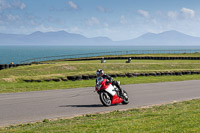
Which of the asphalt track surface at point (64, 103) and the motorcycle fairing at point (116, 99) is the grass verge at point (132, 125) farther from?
the motorcycle fairing at point (116, 99)

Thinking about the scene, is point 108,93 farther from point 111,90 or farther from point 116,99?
point 116,99

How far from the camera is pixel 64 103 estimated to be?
1291 cm

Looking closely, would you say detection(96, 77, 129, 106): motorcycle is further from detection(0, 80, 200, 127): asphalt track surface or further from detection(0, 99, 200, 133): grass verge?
detection(0, 99, 200, 133): grass verge

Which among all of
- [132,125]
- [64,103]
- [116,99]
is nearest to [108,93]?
[116,99]

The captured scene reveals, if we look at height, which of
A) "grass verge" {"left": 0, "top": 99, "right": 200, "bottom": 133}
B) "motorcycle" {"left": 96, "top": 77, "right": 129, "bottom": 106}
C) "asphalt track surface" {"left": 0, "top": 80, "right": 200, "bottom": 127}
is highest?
"motorcycle" {"left": 96, "top": 77, "right": 129, "bottom": 106}

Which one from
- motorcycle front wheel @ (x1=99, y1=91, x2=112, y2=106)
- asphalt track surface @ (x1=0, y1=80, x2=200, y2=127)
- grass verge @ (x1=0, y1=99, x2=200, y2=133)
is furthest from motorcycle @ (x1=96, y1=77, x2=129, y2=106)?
grass verge @ (x1=0, y1=99, x2=200, y2=133)

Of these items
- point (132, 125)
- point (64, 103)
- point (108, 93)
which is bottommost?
point (64, 103)

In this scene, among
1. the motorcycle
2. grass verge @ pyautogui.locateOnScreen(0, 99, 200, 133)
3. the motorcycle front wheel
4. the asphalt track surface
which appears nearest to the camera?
grass verge @ pyautogui.locateOnScreen(0, 99, 200, 133)

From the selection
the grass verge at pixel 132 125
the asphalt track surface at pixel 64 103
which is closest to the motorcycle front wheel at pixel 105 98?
the asphalt track surface at pixel 64 103

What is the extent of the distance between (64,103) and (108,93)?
6.28 feet

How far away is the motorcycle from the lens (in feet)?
39.5

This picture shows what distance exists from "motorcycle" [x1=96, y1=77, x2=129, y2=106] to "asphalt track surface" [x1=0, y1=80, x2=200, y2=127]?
27 cm

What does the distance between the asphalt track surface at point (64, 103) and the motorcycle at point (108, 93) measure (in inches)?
10.5

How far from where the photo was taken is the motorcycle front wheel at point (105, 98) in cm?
1223
